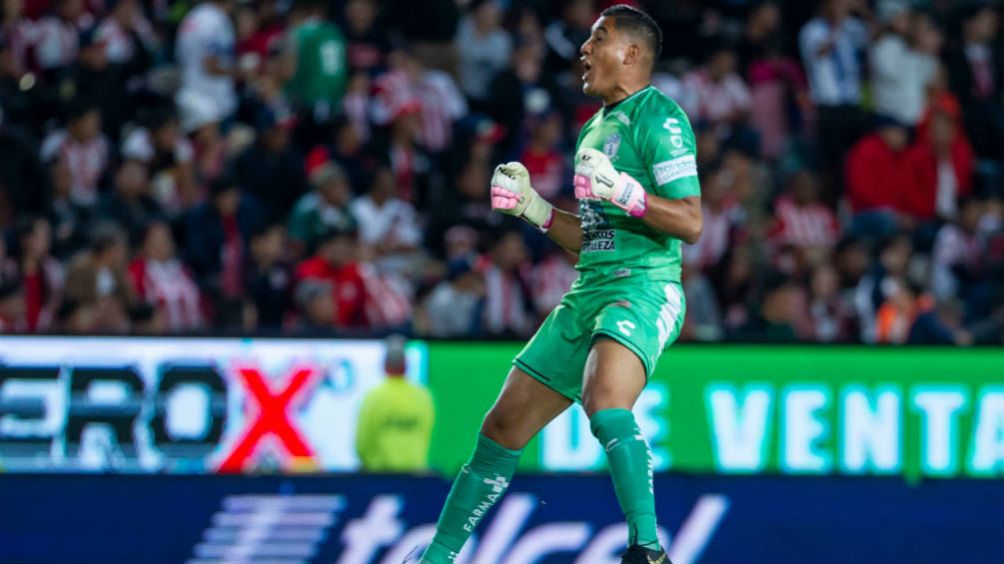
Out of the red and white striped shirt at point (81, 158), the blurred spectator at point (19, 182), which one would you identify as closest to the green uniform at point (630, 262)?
the red and white striped shirt at point (81, 158)

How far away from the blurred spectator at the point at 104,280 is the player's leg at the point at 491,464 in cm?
703

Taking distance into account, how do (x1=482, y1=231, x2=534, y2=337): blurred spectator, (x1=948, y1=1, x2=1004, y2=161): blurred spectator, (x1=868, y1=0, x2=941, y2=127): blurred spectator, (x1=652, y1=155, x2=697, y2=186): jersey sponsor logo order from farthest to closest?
(x1=948, y1=1, x2=1004, y2=161): blurred spectator, (x1=868, y1=0, x2=941, y2=127): blurred spectator, (x1=482, y1=231, x2=534, y2=337): blurred spectator, (x1=652, y1=155, x2=697, y2=186): jersey sponsor logo

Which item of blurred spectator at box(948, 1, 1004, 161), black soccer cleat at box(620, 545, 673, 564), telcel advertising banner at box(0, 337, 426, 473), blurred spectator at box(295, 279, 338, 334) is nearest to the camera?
black soccer cleat at box(620, 545, 673, 564)

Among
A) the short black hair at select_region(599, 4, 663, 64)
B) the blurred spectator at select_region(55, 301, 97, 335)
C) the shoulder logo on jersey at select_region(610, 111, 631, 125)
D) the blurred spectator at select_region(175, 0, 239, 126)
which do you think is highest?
the blurred spectator at select_region(175, 0, 239, 126)

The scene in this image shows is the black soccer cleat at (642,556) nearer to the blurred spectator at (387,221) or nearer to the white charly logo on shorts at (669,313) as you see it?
the white charly logo on shorts at (669,313)

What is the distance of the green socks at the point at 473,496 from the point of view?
6.86 m

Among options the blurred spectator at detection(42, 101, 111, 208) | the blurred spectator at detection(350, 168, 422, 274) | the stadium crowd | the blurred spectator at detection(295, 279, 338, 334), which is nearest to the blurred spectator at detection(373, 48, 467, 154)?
the stadium crowd

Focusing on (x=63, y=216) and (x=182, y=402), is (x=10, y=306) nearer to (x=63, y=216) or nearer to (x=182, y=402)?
(x=63, y=216)

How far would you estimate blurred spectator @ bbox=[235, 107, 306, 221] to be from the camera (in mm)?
15453

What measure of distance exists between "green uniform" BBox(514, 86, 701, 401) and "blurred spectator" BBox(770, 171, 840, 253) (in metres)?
9.42

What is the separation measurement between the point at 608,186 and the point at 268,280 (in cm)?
813

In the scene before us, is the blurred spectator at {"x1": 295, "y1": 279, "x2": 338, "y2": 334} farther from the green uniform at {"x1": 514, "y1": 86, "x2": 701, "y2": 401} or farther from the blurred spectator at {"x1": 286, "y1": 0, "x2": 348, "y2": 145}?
the green uniform at {"x1": 514, "y1": 86, "x2": 701, "y2": 401}

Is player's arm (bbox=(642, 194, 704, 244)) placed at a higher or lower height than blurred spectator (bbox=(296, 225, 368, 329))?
higher

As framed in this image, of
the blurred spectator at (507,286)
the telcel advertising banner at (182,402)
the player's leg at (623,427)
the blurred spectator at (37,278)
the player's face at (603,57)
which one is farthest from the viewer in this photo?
the blurred spectator at (507,286)
